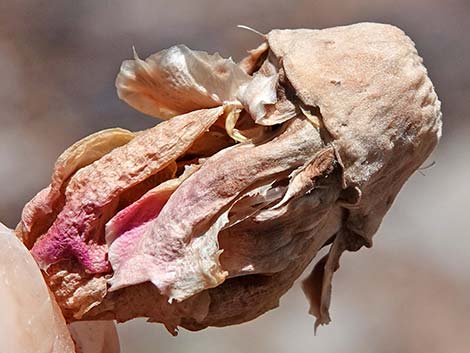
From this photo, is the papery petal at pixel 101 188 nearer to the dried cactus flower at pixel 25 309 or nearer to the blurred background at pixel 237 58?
the dried cactus flower at pixel 25 309

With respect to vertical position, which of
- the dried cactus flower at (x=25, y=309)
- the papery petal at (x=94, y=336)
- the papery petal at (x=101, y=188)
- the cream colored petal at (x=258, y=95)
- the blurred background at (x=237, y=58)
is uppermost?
the cream colored petal at (x=258, y=95)

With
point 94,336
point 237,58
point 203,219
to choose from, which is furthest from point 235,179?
point 237,58

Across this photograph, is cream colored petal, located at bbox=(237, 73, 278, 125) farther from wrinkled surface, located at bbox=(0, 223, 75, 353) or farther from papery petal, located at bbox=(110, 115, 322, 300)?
wrinkled surface, located at bbox=(0, 223, 75, 353)

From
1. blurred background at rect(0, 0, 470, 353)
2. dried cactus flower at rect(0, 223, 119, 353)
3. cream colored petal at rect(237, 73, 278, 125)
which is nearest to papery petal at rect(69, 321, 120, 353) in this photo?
dried cactus flower at rect(0, 223, 119, 353)

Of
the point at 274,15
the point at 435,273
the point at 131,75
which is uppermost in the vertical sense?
the point at 131,75

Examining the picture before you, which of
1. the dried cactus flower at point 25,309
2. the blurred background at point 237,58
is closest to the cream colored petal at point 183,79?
the dried cactus flower at point 25,309

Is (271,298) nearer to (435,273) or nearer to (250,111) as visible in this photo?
(250,111)

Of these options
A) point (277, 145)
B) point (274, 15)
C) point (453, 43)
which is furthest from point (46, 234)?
point (453, 43)
